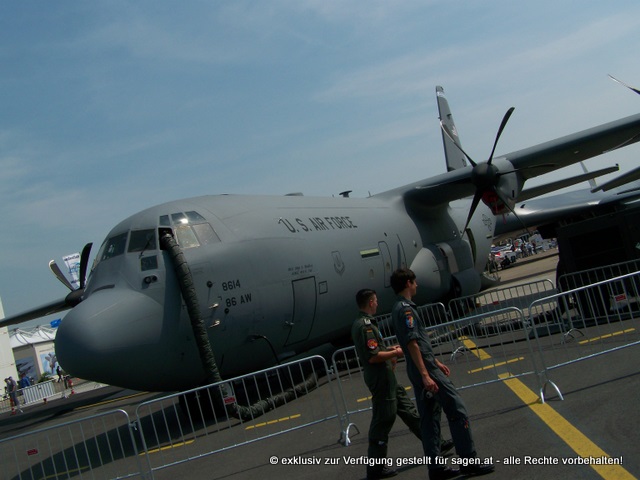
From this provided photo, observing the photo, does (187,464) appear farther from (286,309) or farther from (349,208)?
(349,208)

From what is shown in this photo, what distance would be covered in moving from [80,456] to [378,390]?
5.95m

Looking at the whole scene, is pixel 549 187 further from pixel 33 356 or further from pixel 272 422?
pixel 33 356

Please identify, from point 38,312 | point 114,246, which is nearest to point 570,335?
point 114,246

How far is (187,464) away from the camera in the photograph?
8.08 m

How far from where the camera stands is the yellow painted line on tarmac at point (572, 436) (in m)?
4.87

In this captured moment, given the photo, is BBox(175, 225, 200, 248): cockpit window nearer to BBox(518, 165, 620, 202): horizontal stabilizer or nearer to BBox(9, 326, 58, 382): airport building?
BBox(518, 165, 620, 202): horizontal stabilizer

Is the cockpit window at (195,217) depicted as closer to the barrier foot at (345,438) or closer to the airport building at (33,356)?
the barrier foot at (345,438)

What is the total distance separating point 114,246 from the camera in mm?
10523

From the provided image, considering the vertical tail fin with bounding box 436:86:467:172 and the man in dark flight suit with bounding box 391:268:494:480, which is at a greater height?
the vertical tail fin with bounding box 436:86:467:172

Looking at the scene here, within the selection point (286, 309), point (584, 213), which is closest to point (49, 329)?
point (584, 213)

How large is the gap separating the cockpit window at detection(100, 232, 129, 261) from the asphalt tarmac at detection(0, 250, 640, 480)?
373 cm

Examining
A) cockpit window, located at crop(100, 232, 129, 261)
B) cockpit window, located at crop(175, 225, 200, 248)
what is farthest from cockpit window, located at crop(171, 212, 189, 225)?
cockpit window, located at crop(100, 232, 129, 261)

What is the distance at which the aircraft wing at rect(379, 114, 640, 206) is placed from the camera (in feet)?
54.4

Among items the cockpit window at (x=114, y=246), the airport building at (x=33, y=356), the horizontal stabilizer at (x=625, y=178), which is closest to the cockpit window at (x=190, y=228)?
the cockpit window at (x=114, y=246)
